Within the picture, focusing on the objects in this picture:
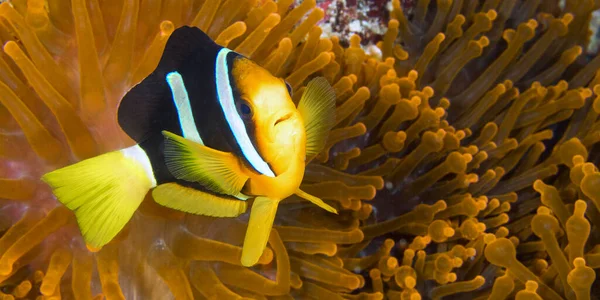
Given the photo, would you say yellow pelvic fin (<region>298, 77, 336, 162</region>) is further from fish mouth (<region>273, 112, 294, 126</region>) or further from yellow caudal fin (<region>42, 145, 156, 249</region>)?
yellow caudal fin (<region>42, 145, 156, 249</region>)

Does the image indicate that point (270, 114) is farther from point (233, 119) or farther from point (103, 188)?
point (103, 188)

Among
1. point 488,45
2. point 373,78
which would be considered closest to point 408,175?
point 373,78

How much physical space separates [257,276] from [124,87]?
0.45 metres

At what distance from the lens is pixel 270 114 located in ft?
2.09

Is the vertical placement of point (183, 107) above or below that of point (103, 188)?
above

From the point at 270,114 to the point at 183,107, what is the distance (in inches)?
6.5

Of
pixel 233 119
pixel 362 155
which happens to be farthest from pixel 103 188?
pixel 362 155

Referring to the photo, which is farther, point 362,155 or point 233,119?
point 362,155

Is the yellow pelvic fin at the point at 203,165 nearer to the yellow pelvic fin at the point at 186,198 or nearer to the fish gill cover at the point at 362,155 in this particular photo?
the yellow pelvic fin at the point at 186,198

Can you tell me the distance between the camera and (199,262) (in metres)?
1.05

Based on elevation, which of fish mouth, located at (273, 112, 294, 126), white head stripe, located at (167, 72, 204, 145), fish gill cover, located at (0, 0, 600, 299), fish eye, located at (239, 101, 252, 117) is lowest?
fish gill cover, located at (0, 0, 600, 299)

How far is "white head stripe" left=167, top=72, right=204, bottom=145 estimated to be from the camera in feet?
2.41

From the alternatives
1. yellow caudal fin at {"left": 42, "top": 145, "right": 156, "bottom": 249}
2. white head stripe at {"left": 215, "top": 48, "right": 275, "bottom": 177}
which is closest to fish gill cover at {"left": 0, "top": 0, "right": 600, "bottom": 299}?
yellow caudal fin at {"left": 42, "top": 145, "right": 156, "bottom": 249}

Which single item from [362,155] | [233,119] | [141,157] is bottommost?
[362,155]
